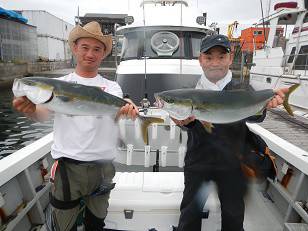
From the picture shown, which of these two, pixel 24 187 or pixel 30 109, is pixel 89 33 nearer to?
pixel 30 109

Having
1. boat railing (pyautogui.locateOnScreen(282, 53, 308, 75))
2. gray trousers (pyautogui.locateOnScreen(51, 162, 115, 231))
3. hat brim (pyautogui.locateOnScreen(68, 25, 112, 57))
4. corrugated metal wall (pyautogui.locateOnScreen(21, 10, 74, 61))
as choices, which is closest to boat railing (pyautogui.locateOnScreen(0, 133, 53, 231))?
gray trousers (pyautogui.locateOnScreen(51, 162, 115, 231))

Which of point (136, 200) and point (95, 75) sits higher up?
point (95, 75)

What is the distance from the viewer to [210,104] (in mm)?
2312

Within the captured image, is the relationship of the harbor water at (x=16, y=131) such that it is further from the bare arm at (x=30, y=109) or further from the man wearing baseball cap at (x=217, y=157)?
the man wearing baseball cap at (x=217, y=157)

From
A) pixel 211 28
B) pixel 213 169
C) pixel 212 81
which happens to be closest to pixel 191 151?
pixel 213 169

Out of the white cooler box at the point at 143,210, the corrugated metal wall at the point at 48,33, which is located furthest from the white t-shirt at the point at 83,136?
the corrugated metal wall at the point at 48,33

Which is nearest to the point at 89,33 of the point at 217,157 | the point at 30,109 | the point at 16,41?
the point at 30,109

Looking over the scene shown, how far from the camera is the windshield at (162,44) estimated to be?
6402 millimetres

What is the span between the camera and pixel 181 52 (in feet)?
21.5

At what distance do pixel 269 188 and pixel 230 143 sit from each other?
1901 millimetres

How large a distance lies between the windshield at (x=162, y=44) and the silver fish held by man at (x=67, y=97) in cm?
412

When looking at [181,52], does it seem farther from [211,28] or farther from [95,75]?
[95,75]

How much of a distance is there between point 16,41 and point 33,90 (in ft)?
104

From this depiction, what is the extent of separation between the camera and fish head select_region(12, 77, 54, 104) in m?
2.17
